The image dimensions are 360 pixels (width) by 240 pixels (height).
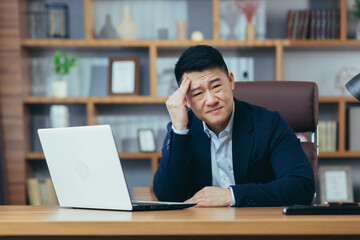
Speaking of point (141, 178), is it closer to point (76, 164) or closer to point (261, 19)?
point (261, 19)

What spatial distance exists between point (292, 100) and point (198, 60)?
46 cm

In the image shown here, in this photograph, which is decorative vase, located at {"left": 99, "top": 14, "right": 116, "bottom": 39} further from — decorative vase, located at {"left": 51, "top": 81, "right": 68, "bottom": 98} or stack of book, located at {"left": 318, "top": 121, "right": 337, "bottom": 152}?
stack of book, located at {"left": 318, "top": 121, "right": 337, "bottom": 152}

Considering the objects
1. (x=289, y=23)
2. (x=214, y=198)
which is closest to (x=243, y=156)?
(x=214, y=198)

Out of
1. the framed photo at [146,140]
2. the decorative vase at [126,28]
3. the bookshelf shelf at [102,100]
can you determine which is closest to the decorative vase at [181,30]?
the decorative vase at [126,28]

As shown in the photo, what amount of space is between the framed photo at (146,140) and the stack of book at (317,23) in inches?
51.7

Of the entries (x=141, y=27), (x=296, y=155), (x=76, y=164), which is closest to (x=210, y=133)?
(x=296, y=155)

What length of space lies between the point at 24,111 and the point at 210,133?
2198mm

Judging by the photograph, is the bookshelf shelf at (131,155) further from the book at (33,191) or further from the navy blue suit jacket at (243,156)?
the navy blue suit jacket at (243,156)

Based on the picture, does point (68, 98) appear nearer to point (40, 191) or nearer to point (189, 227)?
point (40, 191)

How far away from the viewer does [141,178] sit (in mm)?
3803

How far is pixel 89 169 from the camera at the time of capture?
1.19m

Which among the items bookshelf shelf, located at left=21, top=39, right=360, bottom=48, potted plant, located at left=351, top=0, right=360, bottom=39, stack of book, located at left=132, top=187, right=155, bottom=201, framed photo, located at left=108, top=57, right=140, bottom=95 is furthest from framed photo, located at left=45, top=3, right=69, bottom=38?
potted plant, located at left=351, top=0, right=360, bottom=39

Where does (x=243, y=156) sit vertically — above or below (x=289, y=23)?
below

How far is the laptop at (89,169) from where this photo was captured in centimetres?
113
